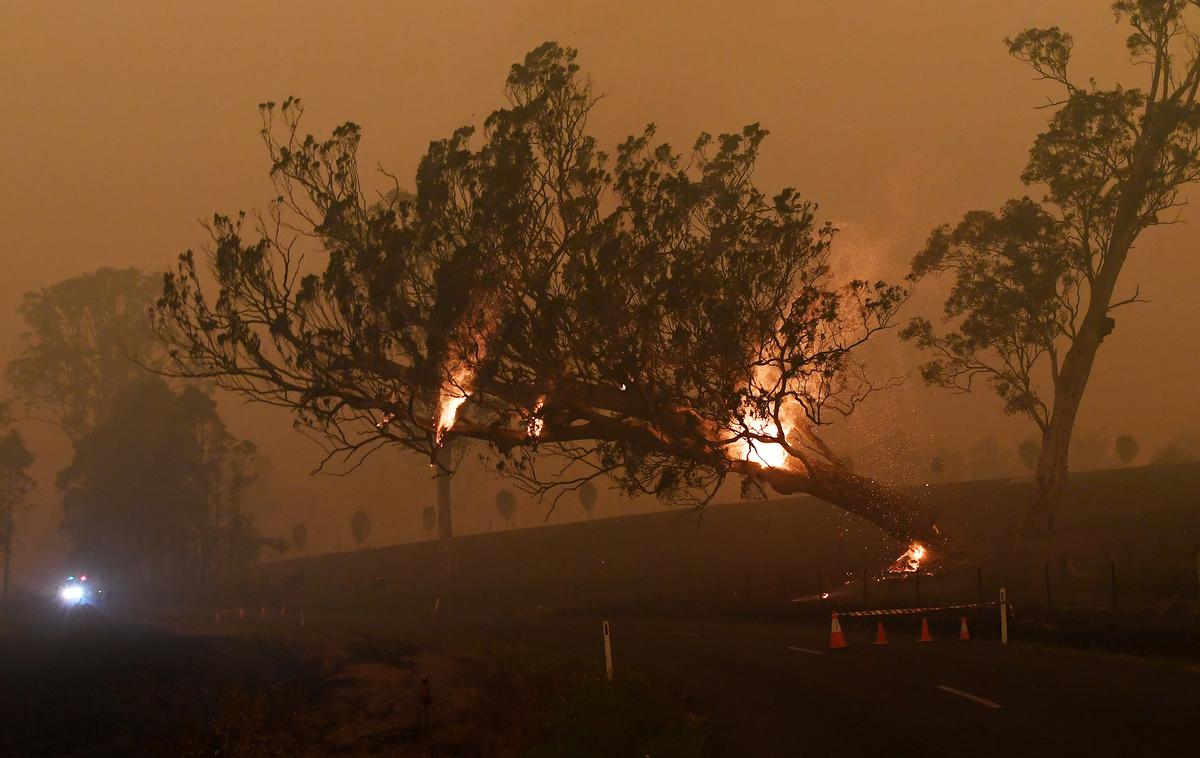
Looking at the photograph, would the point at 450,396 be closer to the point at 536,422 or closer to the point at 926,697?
the point at 536,422

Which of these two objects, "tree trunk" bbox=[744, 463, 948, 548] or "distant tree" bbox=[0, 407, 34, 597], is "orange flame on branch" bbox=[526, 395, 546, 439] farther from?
"distant tree" bbox=[0, 407, 34, 597]

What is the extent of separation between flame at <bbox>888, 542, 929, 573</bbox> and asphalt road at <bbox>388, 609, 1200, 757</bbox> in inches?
472

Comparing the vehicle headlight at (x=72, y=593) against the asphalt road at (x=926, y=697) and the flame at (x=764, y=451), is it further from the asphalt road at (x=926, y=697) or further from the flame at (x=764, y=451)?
the asphalt road at (x=926, y=697)

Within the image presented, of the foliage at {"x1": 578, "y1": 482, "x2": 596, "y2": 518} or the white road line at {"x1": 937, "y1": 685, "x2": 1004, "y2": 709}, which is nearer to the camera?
the white road line at {"x1": 937, "y1": 685, "x2": 1004, "y2": 709}

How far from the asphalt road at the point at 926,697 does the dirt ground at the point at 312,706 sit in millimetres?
1209

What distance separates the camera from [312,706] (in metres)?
18.4

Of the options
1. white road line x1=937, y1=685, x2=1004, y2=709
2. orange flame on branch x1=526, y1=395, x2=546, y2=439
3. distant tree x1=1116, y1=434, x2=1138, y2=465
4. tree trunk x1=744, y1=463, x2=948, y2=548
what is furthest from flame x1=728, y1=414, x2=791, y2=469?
distant tree x1=1116, y1=434, x2=1138, y2=465

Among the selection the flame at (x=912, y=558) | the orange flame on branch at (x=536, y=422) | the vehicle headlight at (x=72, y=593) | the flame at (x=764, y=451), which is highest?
the orange flame on branch at (x=536, y=422)

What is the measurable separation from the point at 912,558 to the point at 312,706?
25594 millimetres

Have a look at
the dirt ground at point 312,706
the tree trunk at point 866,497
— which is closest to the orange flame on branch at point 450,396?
the dirt ground at point 312,706

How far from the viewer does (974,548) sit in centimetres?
3972

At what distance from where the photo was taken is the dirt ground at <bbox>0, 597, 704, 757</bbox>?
47.3 feet

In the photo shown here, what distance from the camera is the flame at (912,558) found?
127 ft

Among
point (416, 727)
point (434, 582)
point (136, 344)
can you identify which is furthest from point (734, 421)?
point (136, 344)
